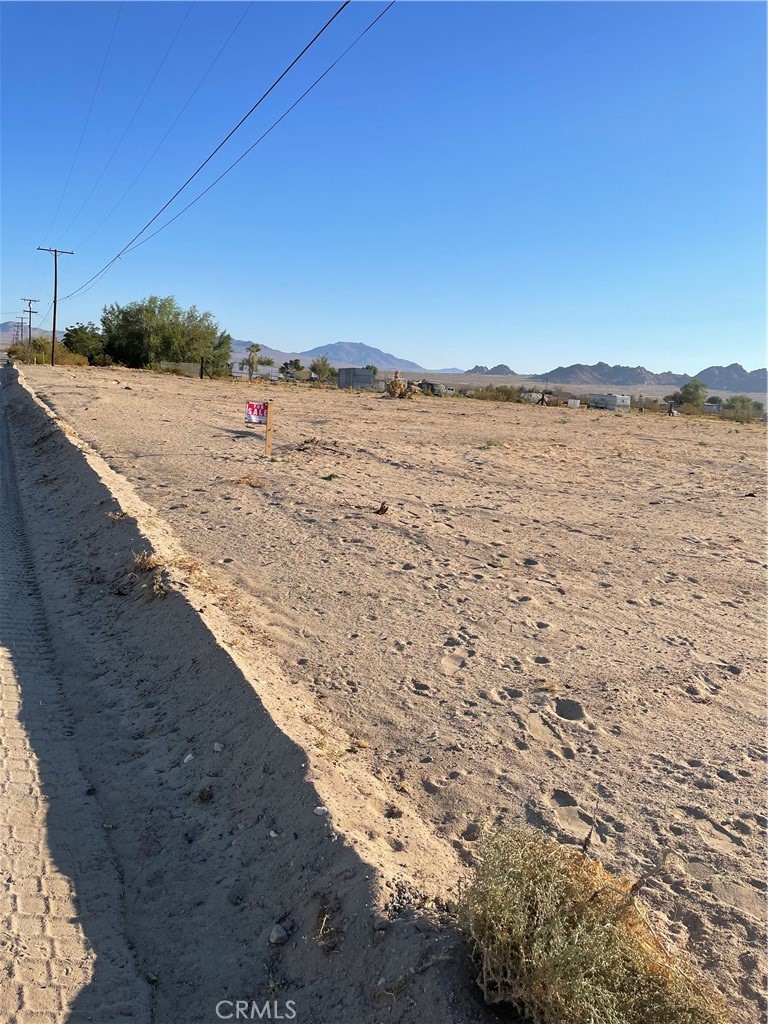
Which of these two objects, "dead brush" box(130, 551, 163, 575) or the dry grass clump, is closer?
the dry grass clump

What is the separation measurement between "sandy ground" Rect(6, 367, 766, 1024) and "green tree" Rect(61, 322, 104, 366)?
5311cm

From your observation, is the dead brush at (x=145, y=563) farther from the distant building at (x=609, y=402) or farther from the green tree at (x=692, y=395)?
the green tree at (x=692, y=395)

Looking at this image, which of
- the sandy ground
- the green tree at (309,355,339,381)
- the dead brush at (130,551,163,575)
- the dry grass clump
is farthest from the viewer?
the green tree at (309,355,339,381)

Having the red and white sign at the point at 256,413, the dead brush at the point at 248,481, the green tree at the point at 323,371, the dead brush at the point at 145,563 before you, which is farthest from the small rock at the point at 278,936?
Result: the green tree at the point at 323,371

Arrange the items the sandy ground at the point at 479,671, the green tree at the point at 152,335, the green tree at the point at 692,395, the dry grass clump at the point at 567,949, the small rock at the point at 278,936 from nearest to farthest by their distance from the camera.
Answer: the dry grass clump at the point at 567,949 < the small rock at the point at 278,936 < the sandy ground at the point at 479,671 < the green tree at the point at 152,335 < the green tree at the point at 692,395

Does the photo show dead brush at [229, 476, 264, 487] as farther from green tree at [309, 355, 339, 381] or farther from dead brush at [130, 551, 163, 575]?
green tree at [309, 355, 339, 381]

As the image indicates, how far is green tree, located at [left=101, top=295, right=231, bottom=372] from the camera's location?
200 feet

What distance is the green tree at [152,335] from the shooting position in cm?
6084

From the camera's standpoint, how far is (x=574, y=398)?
80812mm

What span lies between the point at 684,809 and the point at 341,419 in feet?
81.6

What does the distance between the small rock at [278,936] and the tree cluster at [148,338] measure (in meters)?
61.5

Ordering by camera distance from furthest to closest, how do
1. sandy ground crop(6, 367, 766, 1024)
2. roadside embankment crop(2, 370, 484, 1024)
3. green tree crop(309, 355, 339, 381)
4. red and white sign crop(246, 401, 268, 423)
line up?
green tree crop(309, 355, 339, 381)
red and white sign crop(246, 401, 268, 423)
sandy ground crop(6, 367, 766, 1024)
roadside embankment crop(2, 370, 484, 1024)

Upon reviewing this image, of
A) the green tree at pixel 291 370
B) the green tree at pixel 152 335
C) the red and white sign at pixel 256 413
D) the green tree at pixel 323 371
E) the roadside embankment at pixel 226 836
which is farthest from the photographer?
the green tree at pixel 323 371

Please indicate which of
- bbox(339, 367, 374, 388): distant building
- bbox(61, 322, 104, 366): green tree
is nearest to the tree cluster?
bbox(61, 322, 104, 366): green tree
